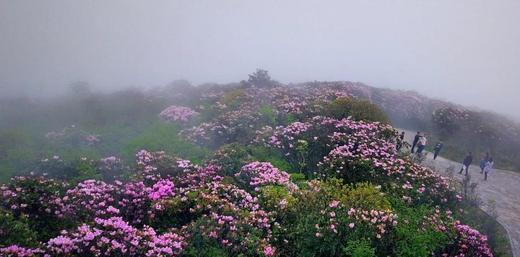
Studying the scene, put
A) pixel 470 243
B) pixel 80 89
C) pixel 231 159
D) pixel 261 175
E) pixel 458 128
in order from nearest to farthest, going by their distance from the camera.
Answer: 1. pixel 470 243
2. pixel 261 175
3. pixel 231 159
4. pixel 80 89
5. pixel 458 128

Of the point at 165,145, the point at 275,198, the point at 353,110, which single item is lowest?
the point at 165,145

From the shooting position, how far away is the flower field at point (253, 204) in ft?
27.2

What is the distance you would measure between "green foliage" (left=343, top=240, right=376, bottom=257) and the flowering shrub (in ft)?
36.5

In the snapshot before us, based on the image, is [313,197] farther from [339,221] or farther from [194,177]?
[194,177]

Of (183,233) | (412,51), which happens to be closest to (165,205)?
(183,233)

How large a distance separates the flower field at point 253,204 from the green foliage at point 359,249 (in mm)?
19

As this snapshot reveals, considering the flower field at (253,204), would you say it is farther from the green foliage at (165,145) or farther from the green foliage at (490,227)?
the green foliage at (165,145)

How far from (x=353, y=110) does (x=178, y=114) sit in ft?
23.7

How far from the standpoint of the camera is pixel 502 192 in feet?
58.1

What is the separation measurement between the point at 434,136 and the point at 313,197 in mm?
19729

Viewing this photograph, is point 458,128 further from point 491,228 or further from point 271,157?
point 271,157

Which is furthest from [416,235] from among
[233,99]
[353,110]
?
[233,99]

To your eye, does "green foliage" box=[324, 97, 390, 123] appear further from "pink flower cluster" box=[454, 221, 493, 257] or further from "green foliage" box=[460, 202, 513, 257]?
"pink flower cluster" box=[454, 221, 493, 257]

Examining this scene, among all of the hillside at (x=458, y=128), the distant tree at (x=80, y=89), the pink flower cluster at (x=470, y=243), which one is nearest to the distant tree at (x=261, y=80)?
the hillside at (x=458, y=128)
